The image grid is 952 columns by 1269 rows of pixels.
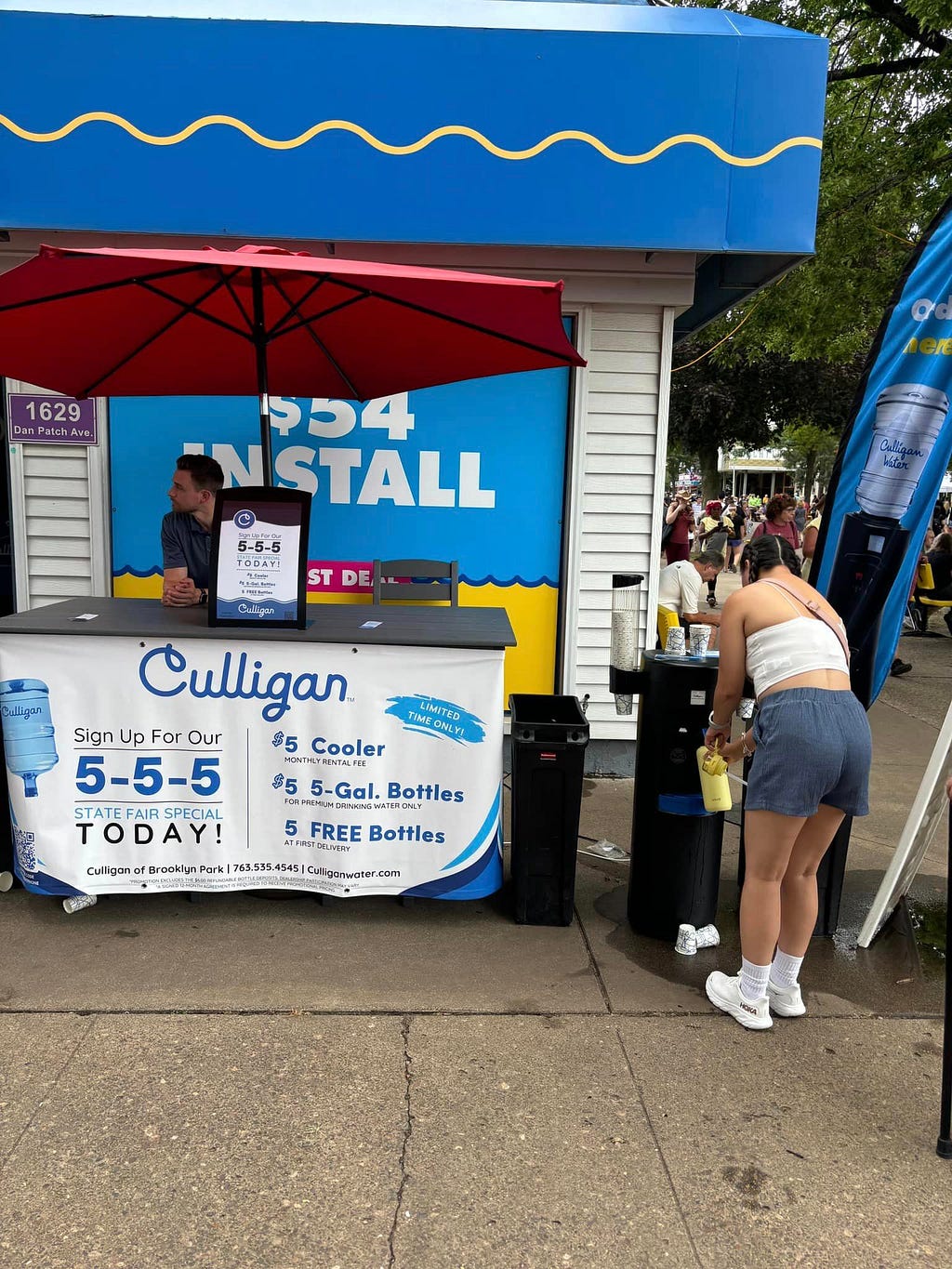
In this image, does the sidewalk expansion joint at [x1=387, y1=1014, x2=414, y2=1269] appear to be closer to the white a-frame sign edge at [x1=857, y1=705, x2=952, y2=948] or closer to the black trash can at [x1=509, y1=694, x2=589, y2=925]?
the black trash can at [x1=509, y1=694, x2=589, y2=925]

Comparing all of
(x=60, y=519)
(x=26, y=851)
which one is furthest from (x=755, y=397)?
(x=26, y=851)

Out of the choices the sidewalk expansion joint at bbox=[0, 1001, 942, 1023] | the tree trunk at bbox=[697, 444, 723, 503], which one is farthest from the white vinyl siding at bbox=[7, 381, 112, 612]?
the tree trunk at bbox=[697, 444, 723, 503]

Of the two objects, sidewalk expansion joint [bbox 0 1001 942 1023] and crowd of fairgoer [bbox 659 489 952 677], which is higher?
crowd of fairgoer [bbox 659 489 952 677]

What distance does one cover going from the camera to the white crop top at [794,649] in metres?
3.26

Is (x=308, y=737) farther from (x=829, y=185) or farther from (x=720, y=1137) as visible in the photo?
(x=829, y=185)

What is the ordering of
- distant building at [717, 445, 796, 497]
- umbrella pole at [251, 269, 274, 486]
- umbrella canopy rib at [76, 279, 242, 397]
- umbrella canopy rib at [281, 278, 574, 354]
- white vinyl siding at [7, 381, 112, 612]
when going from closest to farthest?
umbrella canopy rib at [281, 278, 574, 354], umbrella pole at [251, 269, 274, 486], umbrella canopy rib at [76, 279, 242, 397], white vinyl siding at [7, 381, 112, 612], distant building at [717, 445, 796, 497]

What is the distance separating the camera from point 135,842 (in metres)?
4.07

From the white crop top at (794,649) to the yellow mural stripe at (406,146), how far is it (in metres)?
3.01

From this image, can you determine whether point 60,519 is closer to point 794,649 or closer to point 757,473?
point 794,649

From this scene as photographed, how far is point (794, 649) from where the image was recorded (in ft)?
10.7

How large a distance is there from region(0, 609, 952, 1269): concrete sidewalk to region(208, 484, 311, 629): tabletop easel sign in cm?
129

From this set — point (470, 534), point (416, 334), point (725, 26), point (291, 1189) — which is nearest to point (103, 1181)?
point (291, 1189)

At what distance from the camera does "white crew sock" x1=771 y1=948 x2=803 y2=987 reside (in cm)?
347

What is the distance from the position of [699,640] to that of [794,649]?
0.84 m
